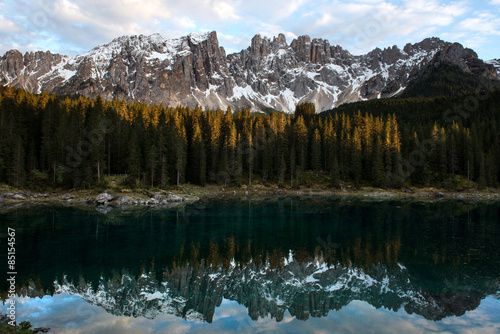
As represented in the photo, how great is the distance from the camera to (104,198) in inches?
1988

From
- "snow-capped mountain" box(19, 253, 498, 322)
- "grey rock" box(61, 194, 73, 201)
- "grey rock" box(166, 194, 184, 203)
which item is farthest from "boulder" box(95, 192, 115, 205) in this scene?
"snow-capped mountain" box(19, 253, 498, 322)

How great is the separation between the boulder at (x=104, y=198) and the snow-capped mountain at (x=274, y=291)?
34.5 m

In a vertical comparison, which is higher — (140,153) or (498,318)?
(140,153)

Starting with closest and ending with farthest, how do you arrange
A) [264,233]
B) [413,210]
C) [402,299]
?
[402,299]
[264,233]
[413,210]

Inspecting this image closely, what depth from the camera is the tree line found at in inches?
2271

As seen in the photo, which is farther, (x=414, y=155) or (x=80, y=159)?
(x=414, y=155)

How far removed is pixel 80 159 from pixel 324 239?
161 ft

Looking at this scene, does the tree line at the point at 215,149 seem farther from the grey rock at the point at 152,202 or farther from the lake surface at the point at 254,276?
the lake surface at the point at 254,276

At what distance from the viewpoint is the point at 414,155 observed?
82.1 meters

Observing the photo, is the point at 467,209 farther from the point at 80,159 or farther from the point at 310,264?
the point at 80,159

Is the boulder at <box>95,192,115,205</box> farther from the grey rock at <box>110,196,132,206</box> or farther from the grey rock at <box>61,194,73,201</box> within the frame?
the grey rock at <box>61,194,73,201</box>

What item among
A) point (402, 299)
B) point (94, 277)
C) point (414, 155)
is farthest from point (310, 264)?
point (414, 155)

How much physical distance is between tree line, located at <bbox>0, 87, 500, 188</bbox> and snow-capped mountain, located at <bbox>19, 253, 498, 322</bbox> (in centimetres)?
4576

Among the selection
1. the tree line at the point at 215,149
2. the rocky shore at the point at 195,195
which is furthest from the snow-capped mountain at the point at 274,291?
the tree line at the point at 215,149
